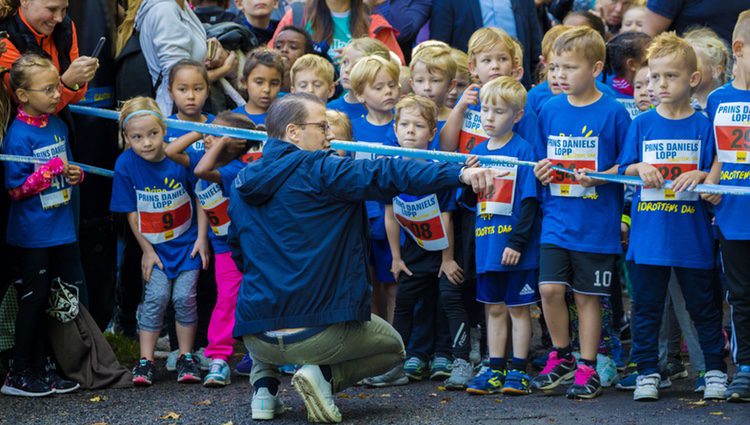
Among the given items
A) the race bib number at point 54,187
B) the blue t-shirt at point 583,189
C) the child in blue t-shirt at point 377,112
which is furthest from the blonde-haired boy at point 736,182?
the race bib number at point 54,187

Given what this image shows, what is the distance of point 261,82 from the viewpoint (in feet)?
26.2

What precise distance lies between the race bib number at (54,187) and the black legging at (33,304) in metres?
0.27

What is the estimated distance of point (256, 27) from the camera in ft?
31.5

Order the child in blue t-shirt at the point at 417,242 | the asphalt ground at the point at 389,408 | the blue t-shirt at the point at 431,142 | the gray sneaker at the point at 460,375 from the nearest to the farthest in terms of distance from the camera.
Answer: the asphalt ground at the point at 389,408, the gray sneaker at the point at 460,375, the child in blue t-shirt at the point at 417,242, the blue t-shirt at the point at 431,142

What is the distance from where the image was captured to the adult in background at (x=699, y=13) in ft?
28.8

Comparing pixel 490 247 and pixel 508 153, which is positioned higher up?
pixel 508 153

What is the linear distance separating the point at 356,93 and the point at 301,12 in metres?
1.84

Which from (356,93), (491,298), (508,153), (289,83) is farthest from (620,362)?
(289,83)

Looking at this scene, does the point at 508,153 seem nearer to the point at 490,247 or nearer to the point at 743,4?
the point at 490,247

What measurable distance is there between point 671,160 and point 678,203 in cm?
23

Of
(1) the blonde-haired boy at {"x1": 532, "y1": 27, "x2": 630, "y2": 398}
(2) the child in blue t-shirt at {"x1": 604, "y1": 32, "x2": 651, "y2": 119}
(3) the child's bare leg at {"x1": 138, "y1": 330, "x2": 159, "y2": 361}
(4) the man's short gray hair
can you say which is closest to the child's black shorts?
(1) the blonde-haired boy at {"x1": 532, "y1": 27, "x2": 630, "y2": 398}

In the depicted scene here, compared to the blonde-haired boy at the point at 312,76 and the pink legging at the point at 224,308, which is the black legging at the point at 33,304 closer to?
the pink legging at the point at 224,308

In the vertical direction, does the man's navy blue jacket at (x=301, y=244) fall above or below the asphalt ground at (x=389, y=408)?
above

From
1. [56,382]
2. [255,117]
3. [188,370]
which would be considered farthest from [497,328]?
[56,382]
